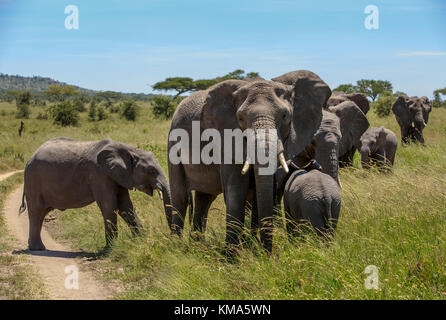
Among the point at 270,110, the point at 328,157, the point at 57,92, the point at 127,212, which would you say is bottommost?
the point at 127,212

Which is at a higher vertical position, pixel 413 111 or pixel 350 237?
pixel 413 111

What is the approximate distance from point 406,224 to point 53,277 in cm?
411

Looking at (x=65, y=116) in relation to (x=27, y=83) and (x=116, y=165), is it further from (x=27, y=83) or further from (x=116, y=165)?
(x=27, y=83)

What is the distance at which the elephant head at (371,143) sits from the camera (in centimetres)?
1151

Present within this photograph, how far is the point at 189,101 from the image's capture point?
A: 6805mm

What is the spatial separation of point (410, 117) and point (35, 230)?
44.0ft

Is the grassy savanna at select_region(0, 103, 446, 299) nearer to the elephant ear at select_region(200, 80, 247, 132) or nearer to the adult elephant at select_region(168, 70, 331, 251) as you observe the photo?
the adult elephant at select_region(168, 70, 331, 251)

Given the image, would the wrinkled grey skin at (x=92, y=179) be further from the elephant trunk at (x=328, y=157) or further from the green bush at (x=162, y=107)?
the green bush at (x=162, y=107)

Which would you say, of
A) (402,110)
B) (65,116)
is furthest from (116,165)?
(65,116)

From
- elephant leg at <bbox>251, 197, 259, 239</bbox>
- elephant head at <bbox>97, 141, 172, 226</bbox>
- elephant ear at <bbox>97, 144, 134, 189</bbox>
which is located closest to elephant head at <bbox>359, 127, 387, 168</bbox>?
elephant head at <bbox>97, 141, 172, 226</bbox>

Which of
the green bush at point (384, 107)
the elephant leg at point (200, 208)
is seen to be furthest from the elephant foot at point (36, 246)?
the green bush at point (384, 107)

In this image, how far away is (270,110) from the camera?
5199mm
